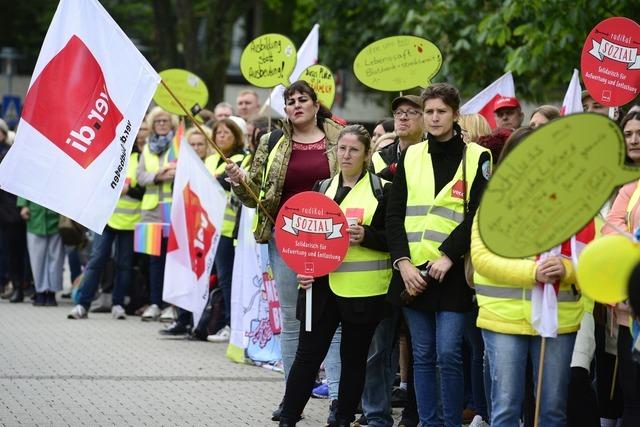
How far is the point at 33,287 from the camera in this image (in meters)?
16.1

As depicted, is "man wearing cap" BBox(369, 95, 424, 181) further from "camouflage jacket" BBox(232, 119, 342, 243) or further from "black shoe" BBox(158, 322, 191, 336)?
"black shoe" BBox(158, 322, 191, 336)

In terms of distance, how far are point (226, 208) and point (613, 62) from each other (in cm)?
489

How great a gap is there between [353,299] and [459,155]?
1.04 meters

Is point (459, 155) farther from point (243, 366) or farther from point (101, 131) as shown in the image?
point (243, 366)

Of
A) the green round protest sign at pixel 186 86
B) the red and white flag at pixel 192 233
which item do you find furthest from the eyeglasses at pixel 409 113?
the green round protest sign at pixel 186 86

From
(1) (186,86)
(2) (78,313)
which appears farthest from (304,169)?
(2) (78,313)

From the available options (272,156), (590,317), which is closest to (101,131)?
(272,156)

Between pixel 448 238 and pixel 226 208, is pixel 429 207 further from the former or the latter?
Answer: pixel 226 208

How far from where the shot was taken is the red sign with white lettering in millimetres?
7488

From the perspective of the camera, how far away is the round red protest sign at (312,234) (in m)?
7.29

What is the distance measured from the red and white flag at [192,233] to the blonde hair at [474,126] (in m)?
3.26

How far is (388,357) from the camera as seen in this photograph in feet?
25.6

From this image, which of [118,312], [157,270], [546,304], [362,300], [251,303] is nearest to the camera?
[546,304]

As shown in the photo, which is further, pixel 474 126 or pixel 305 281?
pixel 474 126
